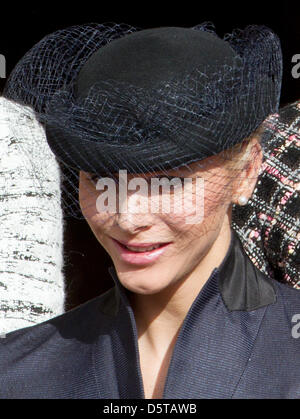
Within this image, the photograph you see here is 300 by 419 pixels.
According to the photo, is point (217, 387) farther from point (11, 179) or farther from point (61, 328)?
point (11, 179)

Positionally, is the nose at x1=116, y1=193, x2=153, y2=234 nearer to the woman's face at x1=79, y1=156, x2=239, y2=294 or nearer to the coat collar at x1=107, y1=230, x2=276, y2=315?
the woman's face at x1=79, y1=156, x2=239, y2=294

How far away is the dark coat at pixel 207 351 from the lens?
3.64 ft

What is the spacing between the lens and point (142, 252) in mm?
1051

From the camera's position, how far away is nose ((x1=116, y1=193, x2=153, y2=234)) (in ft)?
3.34

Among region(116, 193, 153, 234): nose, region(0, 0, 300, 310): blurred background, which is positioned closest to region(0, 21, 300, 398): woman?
region(116, 193, 153, 234): nose

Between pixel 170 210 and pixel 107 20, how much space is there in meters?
0.94

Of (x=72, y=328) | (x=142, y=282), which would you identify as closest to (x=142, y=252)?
(x=142, y=282)

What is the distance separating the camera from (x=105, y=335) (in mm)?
1220

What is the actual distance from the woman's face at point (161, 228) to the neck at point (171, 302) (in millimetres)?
41

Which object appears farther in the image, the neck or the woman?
the neck

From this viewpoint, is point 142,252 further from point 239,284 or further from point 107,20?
point 107,20

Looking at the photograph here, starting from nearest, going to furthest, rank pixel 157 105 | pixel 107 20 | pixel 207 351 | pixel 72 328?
pixel 157 105, pixel 207 351, pixel 72 328, pixel 107 20

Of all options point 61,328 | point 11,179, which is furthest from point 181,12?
point 61,328

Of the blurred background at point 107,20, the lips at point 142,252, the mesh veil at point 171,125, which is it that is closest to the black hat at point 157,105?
the mesh veil at point 171,125
